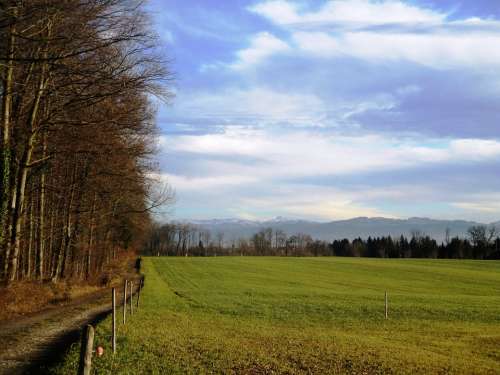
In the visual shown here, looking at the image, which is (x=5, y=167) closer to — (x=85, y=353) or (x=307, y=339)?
(x=307, y=339)

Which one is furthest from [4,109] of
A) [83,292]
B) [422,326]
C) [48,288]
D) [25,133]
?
[422,326]

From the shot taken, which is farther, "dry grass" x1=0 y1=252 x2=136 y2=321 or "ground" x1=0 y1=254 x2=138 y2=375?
"dry grass" x1=0 y1=252 x2=136 y2=321

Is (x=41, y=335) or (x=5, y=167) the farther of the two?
(x=5, y=167)

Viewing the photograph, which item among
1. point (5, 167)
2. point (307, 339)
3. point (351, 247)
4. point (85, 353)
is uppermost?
point (5, 167)

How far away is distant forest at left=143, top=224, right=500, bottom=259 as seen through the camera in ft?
477

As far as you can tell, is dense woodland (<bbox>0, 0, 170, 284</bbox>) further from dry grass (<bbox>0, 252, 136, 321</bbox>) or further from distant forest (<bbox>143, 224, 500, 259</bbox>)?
distant forest (<bbox>143, 224, 500, 259</bbox>)

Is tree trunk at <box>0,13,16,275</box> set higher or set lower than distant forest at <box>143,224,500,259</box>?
higher

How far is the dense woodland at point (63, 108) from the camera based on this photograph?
14.3 m

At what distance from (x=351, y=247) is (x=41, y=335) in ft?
565

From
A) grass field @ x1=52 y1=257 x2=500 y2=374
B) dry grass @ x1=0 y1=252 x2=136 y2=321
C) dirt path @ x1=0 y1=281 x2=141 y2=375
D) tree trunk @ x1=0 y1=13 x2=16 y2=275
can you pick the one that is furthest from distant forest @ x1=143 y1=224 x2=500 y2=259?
tree trunk @ x1=0 y1=13 x2=16 y2=275

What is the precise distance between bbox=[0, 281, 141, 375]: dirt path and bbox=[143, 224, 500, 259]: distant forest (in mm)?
115690

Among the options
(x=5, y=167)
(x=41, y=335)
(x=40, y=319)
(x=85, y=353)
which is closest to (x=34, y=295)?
(x=40, y=319)

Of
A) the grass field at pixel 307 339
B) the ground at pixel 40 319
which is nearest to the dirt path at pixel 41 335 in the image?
the ground at pixel 40 319

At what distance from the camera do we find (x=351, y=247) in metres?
181
